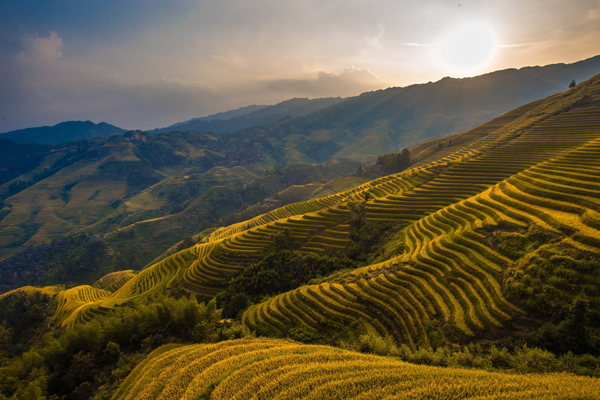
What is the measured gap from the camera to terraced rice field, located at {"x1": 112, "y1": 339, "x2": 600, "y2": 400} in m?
7.92

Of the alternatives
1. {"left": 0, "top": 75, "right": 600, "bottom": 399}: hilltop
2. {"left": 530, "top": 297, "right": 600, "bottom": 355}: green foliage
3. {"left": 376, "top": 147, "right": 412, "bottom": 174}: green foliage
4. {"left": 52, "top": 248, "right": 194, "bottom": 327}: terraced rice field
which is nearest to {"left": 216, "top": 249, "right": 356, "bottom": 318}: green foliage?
{"left": 0, "top": 75, "right": 600, "bottom": 399}: hilltop

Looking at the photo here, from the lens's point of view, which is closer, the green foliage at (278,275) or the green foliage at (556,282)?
the green foliage at (556,282)

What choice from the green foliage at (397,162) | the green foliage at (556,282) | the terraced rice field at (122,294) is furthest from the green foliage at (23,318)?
the green foliage at (397,162)

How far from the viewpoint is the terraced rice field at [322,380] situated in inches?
312

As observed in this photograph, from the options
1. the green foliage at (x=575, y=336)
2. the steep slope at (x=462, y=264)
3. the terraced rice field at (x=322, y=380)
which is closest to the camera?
the terraced rice field at (x=322, y=380)

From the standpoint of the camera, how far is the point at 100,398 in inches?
611

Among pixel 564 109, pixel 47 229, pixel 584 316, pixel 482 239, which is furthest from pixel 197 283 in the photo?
pixel 47 229

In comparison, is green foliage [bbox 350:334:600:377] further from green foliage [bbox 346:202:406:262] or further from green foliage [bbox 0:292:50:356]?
green foliage [bbox 0:292:50:356]

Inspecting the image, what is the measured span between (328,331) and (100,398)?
1671 cm

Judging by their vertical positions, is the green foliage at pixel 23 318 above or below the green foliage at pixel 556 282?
below

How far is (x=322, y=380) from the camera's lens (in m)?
9.45

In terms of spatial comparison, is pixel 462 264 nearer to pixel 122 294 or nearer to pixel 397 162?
pixel 122 294

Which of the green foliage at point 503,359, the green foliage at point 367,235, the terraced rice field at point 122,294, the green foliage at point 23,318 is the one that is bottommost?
the green foliage at point 23,318

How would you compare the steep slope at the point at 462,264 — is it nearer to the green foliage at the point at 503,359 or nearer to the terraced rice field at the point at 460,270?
the terraced rice field at the point at 460,270
